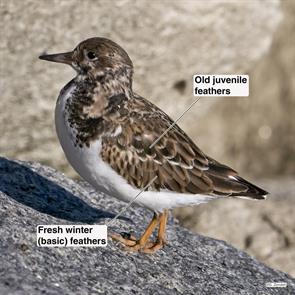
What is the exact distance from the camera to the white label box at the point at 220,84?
10.3 m

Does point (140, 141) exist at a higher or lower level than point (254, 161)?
lower

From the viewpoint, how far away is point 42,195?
996 centimetres

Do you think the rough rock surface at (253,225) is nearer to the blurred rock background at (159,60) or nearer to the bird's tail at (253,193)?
the blurred rock background at (159,60)

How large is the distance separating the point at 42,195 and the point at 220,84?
219 centimetres

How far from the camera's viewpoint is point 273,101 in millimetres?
17469

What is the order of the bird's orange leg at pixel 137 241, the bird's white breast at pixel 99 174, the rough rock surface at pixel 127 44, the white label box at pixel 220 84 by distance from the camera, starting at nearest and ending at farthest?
the bird's white breast at pixel 99 174
the bird's orange leg at pixel 137 241
the white label box at pixel 220 84
the rough rock surface at pixel 127 44

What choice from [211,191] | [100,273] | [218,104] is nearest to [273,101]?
[218,104]

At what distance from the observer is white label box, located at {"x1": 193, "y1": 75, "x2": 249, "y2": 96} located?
1034cm

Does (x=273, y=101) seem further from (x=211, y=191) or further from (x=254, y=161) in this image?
(x=211, y=191)

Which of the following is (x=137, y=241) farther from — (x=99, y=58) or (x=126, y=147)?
(x=99, y=58)

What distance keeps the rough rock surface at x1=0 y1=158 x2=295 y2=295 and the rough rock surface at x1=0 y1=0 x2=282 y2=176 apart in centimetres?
187

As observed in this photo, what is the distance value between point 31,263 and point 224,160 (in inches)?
368

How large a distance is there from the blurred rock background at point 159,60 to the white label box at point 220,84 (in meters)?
2.39

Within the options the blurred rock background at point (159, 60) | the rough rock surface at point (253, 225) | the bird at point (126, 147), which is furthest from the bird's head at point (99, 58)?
the rough rock surface at point (253, 225)
